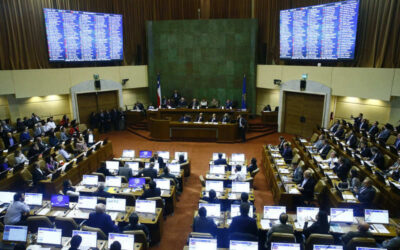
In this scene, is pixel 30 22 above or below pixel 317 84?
above

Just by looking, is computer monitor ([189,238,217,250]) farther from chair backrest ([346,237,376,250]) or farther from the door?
the door

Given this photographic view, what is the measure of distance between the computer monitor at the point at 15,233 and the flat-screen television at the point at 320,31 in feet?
46.9

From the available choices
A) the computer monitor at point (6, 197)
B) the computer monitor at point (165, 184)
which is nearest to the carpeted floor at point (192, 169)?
the computer monitor at point (165, 184)

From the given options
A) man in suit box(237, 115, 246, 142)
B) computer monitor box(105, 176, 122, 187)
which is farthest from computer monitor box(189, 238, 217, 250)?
man in suit box(237, 115, 246, 142)

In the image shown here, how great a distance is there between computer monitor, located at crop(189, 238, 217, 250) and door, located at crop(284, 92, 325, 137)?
12.8 meters

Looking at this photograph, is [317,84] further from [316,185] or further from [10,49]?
[10,49]

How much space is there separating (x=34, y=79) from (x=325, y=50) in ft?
48.6

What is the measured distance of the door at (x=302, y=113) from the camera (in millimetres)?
15988

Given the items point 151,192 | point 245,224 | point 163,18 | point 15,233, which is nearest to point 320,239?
point 245,224

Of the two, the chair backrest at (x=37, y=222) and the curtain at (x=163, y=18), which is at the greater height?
the curtain at (x=163, y=18)

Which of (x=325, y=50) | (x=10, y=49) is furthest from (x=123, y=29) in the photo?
(x=325, y=50)

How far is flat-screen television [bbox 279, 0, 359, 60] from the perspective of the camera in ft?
44.8

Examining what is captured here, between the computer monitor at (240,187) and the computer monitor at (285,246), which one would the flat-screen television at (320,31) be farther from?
the computer monitor at (285,246)

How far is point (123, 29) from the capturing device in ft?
61.9
